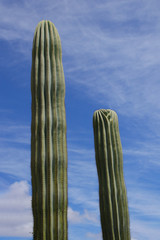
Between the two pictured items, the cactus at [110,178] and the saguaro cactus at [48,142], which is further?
the cactus at [110,178]

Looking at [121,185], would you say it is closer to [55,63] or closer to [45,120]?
[45,120]

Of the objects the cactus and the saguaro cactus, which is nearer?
the saguaro cactus

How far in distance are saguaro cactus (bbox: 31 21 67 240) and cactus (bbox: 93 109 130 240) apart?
1.86 meters

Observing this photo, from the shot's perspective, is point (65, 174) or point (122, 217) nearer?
point (65, 174)

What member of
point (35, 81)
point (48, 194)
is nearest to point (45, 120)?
point (35, 81)

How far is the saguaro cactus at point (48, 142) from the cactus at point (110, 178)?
186cm

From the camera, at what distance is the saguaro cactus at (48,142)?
610 cm

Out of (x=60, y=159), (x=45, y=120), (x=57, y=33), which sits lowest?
(x=60, y=159)

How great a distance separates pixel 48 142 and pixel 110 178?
228cm

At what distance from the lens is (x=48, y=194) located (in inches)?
241

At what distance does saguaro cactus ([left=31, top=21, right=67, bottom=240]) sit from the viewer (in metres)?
6.10

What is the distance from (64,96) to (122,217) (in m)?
3.01

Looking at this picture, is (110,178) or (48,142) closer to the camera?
(48,142)

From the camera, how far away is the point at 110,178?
802cm
